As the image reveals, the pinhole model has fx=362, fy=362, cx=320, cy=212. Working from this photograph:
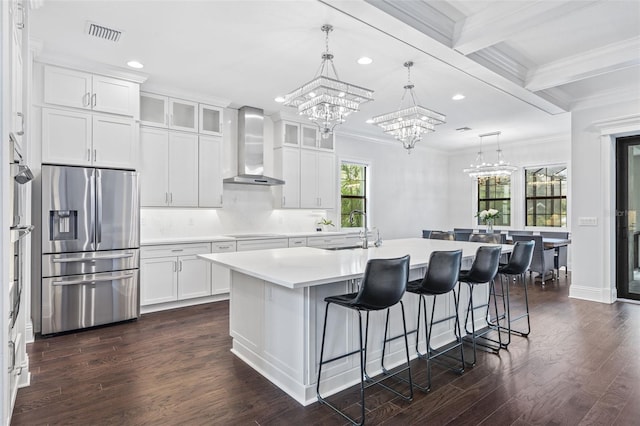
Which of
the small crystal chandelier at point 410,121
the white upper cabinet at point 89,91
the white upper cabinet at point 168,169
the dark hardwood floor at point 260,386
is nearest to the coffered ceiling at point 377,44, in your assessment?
the white upper cabinet at point 89,91

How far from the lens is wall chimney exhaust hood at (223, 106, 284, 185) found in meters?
5.58

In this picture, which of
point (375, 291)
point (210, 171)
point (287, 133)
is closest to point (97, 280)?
point (210, 171)

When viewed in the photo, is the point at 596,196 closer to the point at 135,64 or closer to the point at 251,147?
the point at 251,147

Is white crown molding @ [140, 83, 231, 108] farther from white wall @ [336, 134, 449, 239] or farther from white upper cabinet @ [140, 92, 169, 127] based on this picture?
white wall @ [336, 134, 449, 239]

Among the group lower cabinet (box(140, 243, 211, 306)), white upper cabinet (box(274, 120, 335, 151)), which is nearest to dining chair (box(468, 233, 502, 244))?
white upper cabinet (box(274, 120, 335, 151))

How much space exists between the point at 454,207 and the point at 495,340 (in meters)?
6.37

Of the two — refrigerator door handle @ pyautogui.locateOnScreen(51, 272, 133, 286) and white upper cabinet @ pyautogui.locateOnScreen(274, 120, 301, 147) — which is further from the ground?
white upper cabinet @ pyautogui.locateOnScreen(274, 120, 301, 147)

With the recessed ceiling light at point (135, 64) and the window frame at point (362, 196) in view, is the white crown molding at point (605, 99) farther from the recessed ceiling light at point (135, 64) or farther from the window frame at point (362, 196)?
the recessed ceiling light at point (135, 64)

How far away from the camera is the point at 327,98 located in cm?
313

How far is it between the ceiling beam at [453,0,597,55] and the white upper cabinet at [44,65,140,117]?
3610 millimetres

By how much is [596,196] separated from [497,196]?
3578 mm

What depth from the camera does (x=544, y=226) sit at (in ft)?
26.1

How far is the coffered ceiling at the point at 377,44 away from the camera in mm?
2877

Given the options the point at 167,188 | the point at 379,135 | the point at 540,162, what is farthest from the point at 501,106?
the point at 167,188
